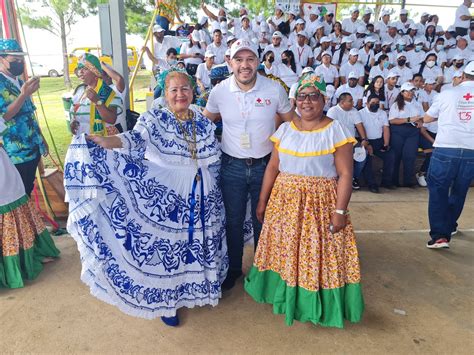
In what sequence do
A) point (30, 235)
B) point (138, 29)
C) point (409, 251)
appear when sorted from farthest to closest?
1. point (138, 29)
2. point (409, 251)
3. point (30, 235)

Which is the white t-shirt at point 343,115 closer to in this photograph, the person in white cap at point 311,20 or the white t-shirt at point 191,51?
the white t-shirt at point 191,51

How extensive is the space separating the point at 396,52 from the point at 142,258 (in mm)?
9676

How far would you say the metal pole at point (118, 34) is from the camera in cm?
431

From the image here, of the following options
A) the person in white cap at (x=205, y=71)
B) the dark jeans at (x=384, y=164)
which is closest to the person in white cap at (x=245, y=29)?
the person in white cap at (x=205, y=71)

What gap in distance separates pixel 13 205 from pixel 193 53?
254 inches

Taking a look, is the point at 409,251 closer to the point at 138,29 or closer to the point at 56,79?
the point at 138,29

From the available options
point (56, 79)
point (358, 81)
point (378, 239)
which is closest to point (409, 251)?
point (378, 239)

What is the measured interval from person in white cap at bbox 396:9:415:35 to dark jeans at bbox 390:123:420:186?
5.85 metres

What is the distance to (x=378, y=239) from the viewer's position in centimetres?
417

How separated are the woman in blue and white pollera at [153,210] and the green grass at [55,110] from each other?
72.7 inches

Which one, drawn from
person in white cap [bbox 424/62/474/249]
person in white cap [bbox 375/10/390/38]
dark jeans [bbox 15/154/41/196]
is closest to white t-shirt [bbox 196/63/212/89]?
dark jeans [bbox 15/154/41/196]

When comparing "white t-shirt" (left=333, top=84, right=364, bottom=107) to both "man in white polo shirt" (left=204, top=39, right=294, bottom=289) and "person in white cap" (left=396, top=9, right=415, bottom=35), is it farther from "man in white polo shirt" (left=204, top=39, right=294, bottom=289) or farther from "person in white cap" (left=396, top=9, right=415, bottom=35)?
"man in white polo shirt" (left=204, top=39, right=294, bottom=289)

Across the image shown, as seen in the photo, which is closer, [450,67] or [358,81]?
[358,81]

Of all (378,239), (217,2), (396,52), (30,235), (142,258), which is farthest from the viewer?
(217,2)
